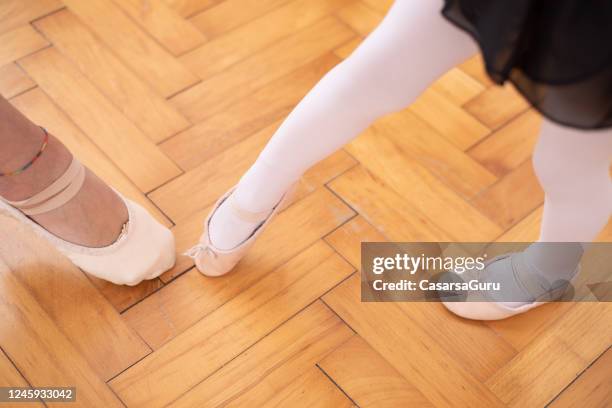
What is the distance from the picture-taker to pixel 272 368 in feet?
2.97

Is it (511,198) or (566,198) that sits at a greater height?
(566,198)

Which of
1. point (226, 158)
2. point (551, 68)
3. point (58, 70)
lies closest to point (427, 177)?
point (226, 158)

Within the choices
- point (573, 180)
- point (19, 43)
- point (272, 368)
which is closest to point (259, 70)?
point (19, 43)

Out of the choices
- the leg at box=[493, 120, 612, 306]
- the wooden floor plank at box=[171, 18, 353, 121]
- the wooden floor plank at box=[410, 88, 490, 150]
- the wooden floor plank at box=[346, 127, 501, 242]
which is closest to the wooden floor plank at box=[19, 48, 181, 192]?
the wooden floor plank at box=[171, 18, 353, 121]

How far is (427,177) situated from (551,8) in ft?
1.98

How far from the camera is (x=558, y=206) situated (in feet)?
2.53

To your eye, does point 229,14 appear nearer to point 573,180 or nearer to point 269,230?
point 269,230

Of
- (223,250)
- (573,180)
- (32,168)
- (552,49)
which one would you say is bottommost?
(223,250)

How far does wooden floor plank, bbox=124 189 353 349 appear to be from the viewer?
938 millimetres

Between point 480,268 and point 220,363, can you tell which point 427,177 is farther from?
point 220,363

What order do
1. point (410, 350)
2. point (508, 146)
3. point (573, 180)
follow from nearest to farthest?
point (573, 180) → point (410, 350) → point (508, 146)

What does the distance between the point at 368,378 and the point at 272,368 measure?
0.13 m

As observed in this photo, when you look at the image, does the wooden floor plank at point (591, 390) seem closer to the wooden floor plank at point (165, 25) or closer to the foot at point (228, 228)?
the foot at point (228, 228)

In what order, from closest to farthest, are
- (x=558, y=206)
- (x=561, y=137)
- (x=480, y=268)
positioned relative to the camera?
(x=561, y=137)
(x=558, y=206)
(x=480, y=268)
